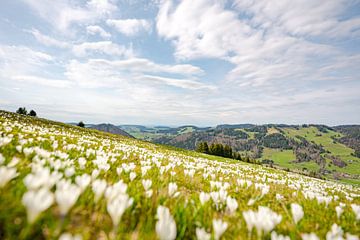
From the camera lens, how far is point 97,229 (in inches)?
92.0

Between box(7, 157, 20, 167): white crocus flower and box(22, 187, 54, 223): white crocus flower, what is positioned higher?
box(7, 157, 20, 167): white crocus flower

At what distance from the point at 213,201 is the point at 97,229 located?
2323mm

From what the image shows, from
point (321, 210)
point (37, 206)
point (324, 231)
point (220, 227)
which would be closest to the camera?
point (37, 206)

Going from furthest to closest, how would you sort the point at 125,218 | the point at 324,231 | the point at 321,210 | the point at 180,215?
the point at 321,210, the point at 324,231, the point at 180,215, the point at 125,218

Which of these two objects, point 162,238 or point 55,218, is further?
point 55,218

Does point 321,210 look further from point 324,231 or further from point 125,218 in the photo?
point 125,218

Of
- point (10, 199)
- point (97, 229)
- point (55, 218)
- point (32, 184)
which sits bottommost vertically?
point (97, 229)

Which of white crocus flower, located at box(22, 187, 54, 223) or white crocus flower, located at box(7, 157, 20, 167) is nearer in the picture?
white crocus flower, located at box(22, 187, 54, 223)

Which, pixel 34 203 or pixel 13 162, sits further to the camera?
pixel 13 162

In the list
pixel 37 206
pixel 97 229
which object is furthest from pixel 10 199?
pixel 97 229

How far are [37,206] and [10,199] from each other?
69 cm

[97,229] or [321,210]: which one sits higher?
[97,229]

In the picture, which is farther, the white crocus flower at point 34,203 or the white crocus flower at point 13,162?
the white crocus flower at point 13,162

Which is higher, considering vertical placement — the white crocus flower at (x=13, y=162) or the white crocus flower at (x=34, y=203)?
the white crocus flower at (x=13, y=162)
